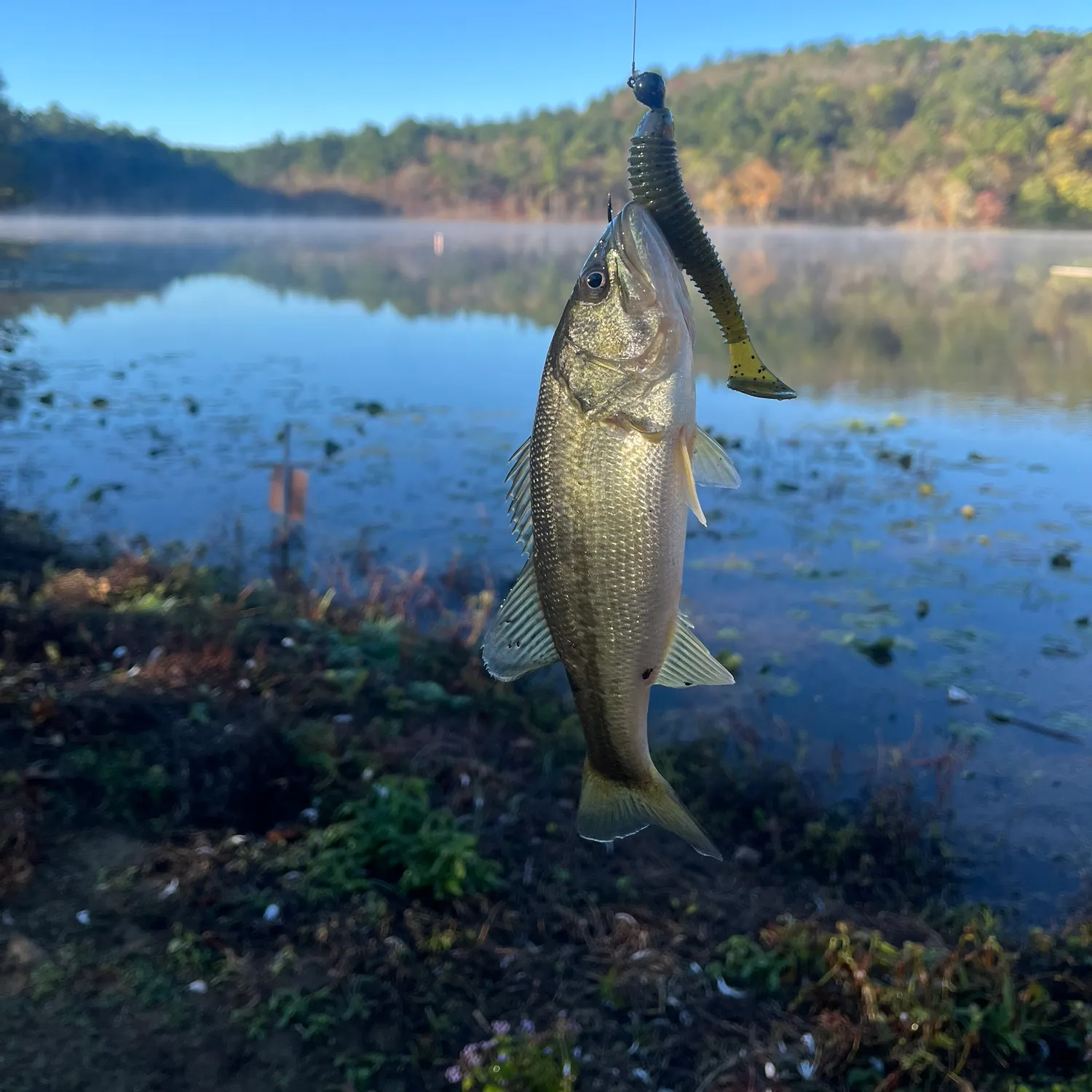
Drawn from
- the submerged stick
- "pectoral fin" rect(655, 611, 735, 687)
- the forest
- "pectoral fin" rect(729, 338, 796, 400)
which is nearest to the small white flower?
"pectoral fin" rect(655, 611, 735, 687)

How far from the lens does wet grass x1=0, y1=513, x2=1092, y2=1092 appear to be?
360 centimetres

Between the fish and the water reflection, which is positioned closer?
the fish

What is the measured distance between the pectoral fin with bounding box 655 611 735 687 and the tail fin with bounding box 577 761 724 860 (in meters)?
0.20

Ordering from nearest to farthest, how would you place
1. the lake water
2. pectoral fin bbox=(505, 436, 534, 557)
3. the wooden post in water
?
pectoral fin bbox=(505, 436, 534, 557) < the lake water < the wooden post in water

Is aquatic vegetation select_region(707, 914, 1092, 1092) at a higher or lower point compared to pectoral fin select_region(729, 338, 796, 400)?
lower

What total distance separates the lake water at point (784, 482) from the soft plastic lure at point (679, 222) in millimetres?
4915

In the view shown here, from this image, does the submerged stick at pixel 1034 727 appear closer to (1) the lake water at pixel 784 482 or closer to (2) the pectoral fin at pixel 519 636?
(1) the lake water at pixel 784 482

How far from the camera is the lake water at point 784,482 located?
7121 mm

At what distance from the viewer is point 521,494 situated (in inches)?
74.1

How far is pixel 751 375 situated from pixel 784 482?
1108 centimetres

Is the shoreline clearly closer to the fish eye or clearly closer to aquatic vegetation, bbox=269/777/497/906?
aquatic vegetation, bbox=269/777/497/906

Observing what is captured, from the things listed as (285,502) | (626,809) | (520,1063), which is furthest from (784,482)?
(626,809)

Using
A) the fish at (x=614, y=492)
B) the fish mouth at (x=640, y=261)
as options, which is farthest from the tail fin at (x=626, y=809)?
the fish mouth at (x=640, y=261)

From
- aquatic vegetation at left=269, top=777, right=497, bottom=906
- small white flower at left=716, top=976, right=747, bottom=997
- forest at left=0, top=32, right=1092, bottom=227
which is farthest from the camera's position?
forest at left=0, top=32, right=1092, bottom=227
